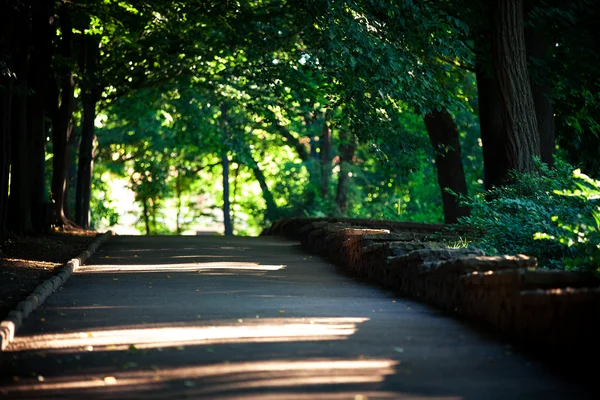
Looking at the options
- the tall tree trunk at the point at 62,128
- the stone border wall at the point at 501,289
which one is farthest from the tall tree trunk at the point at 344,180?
the stone border wall at the point at 501,289

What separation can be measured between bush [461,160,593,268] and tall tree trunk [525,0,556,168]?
5787 millimetres

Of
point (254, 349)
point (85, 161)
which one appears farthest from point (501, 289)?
point (85, 161)

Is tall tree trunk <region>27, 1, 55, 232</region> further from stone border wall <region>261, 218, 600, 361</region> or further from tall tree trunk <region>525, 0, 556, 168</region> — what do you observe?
tall tree trunk <region>525, 0, 556, 168</region>

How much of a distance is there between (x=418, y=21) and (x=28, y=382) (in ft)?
42.9

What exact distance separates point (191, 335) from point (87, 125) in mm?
20964

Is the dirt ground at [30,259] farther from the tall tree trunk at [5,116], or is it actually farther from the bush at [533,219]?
the bush at [533,219]

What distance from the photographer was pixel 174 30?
81.0 feet

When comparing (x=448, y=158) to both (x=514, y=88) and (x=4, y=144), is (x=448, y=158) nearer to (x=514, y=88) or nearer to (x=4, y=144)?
(x=514, y=88)

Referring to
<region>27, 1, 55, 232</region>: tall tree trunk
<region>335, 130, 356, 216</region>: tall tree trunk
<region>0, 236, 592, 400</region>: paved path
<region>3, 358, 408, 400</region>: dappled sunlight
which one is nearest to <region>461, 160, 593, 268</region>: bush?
<region>0, 236, 592, 400</region>: paved path

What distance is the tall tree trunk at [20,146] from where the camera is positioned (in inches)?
787

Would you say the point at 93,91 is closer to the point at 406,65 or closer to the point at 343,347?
the point at 406,65

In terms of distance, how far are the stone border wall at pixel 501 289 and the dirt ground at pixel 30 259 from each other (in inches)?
172

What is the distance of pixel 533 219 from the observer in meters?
11.6

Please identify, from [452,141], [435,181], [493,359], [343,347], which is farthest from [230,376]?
[435,181]
